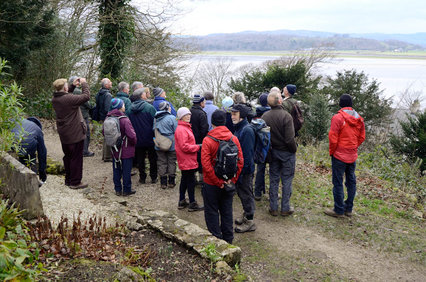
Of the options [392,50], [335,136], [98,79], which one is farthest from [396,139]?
[392,50]

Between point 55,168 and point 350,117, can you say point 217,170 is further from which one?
point 55,168

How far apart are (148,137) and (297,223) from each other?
3.53m

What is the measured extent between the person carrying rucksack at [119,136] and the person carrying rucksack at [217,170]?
2.35 metres

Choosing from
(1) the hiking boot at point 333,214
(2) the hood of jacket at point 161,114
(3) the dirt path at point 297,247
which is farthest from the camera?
(2) the hood of jacket at point 161,114

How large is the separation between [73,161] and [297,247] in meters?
4.50

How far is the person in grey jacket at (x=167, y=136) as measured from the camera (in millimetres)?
6969

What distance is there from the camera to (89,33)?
569 inches

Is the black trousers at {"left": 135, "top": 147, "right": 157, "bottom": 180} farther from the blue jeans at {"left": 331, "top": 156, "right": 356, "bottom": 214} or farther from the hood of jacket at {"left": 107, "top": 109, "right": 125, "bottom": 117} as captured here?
the blue jeans at {"left": 331, "top": 156, "right": 356, "bottom": 214}

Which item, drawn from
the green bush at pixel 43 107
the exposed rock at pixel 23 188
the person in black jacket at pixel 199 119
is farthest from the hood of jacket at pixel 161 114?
the green bush at pixel 43 107

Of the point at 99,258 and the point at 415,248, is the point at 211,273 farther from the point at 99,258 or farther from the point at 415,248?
the point at 415,248

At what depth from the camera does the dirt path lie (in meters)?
4.94

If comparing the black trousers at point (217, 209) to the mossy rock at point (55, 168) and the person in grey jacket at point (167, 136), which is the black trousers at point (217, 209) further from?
the mossy rock at point (55, 168)

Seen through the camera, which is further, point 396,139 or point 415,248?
point 396,139

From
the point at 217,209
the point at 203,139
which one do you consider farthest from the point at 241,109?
the point at 217,209
